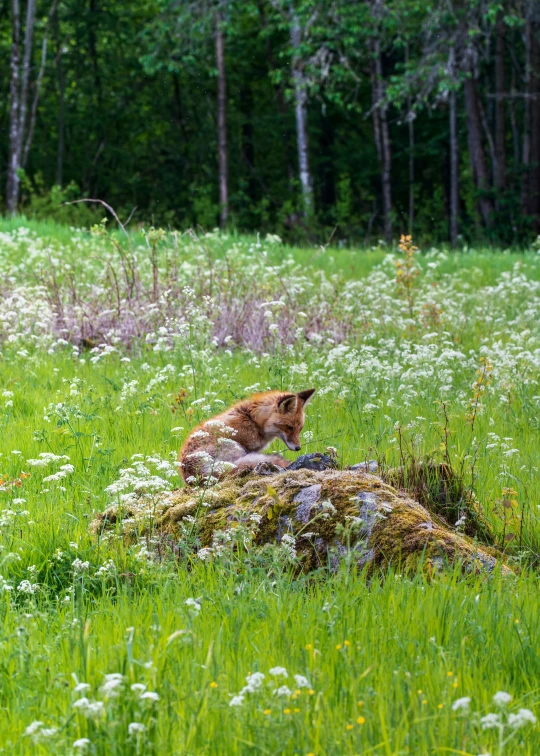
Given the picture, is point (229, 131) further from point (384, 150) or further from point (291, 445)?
point (291, 445)

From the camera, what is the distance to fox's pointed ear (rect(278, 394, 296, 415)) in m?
6.94

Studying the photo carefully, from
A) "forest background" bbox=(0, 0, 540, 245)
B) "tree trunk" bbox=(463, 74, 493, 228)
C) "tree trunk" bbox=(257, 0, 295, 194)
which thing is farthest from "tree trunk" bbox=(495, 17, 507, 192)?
"tree trunk" bbox=(257, 0, 295, 194)

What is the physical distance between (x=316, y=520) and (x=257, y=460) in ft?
4.39

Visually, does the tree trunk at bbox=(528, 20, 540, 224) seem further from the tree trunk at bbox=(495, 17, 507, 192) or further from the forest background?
the forest background

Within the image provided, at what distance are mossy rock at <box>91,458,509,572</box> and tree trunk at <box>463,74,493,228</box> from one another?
91.3 feet

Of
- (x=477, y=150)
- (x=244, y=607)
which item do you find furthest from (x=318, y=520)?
(x=477, y=150)

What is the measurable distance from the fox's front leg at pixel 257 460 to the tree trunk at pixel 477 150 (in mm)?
26816

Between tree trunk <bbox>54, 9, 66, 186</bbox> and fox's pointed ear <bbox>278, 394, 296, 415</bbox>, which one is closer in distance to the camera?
fox's pointed ear <bbox>278, 394, 296, 415</bbox>

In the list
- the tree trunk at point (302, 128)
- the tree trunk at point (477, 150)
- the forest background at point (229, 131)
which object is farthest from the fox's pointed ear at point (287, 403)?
the forest background at point (229, 131)

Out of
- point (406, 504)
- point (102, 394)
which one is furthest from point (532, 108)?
point (406, 504)

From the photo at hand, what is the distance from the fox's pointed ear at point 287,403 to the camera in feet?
22.8

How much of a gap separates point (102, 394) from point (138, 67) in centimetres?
4218

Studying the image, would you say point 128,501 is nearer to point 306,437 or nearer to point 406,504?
point 406,504

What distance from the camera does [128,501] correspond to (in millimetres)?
5504
